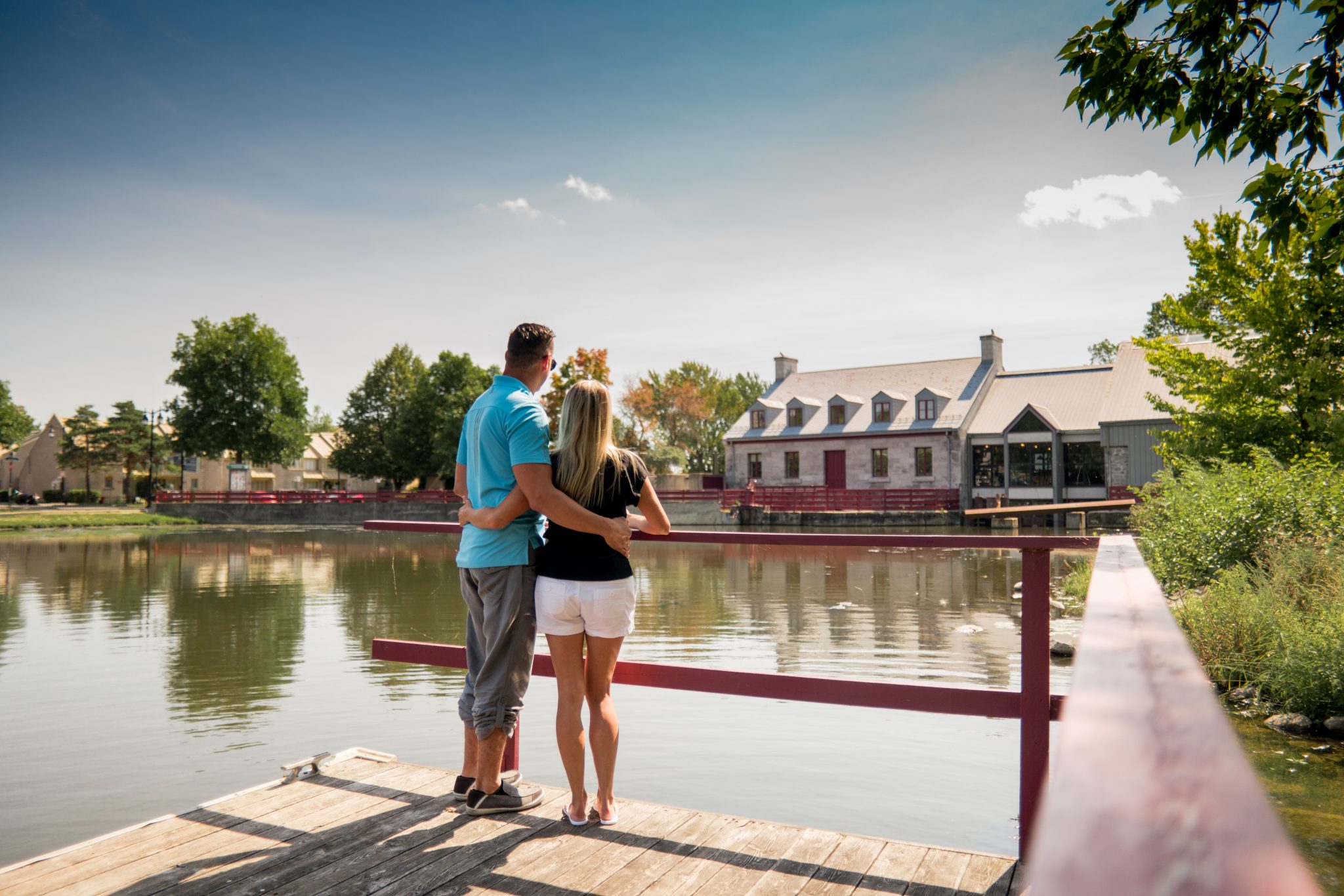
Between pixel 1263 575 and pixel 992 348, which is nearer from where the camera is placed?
pixel 1263 575

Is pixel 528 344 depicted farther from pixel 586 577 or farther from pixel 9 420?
pixel 9 420

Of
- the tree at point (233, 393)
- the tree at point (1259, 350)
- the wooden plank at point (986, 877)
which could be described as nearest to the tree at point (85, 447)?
the tree at point (233, 393)

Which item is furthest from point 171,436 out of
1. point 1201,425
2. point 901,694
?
point 901,694

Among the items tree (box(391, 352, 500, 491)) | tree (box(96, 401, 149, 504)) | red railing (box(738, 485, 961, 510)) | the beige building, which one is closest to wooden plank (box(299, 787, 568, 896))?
red railing (box(738, 485, 961, 510))

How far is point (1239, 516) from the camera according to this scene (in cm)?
997

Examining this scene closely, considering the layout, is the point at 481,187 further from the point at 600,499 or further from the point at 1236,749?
the point at 1236,749

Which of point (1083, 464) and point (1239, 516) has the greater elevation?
point (1083, 464)

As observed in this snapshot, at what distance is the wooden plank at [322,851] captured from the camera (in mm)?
3084

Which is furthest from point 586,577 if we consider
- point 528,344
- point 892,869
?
point 892,869

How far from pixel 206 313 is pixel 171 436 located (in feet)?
27.3

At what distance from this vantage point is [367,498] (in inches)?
1752

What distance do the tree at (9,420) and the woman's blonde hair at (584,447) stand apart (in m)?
83.1

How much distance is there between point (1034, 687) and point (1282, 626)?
229 inches

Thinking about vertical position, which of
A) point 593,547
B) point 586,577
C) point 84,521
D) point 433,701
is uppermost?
point 593,547
